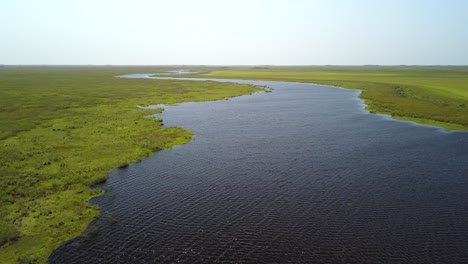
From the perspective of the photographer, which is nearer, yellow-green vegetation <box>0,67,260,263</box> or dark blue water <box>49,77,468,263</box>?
dark blue water <box>49,77,468,263</box>

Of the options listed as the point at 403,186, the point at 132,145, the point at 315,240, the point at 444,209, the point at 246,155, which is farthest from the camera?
the point at 132,145

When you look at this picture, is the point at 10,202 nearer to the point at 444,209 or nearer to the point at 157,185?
the point at 157,185

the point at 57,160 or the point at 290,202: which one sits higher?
the point at 57,160

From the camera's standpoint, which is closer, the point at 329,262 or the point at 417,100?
the point at 329,262

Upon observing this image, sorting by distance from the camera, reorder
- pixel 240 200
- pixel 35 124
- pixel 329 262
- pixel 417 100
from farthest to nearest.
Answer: pixel 417 100 < pixel 35 124 < pixel 240 200 < pixel 329 262

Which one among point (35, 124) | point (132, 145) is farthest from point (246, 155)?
point (35, 124)

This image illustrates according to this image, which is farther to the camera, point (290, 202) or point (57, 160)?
point (57, 160)

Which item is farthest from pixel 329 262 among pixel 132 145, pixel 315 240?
pixel 132 145

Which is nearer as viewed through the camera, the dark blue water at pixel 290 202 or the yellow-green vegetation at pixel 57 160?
the dark blue water at pixel 290 202
